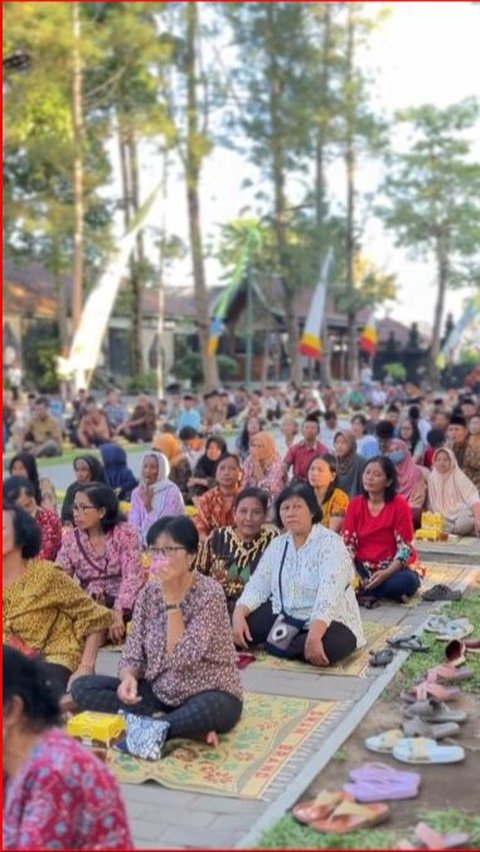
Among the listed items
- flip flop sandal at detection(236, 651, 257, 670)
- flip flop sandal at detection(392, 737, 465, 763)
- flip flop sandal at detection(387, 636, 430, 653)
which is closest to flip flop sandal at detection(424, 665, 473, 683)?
flip flop sandal at detection(387, 636, 430, 653)

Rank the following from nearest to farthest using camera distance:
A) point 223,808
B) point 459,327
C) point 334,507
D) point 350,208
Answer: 1. point 223,808
2. point 334,507
3. point 350,208
4. point 459,327

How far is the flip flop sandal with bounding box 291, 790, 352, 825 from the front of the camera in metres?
3.53

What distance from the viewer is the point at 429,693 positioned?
15.9 ft

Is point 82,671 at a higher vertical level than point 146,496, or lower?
lower

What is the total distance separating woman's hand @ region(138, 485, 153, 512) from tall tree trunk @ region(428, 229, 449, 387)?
31.4 m

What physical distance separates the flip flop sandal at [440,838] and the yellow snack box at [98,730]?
1.40 meters

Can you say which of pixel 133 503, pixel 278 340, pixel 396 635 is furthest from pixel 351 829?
pixel 278 340

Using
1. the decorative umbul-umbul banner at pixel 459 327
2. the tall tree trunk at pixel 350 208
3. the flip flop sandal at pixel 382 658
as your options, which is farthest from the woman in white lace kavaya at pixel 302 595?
the decorative umbul-umbul banner at pixel 459 327

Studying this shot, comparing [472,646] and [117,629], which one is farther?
[472,646]

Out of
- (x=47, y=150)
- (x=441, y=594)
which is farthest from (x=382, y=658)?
(x=47, y=150)

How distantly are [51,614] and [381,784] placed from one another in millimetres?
1781

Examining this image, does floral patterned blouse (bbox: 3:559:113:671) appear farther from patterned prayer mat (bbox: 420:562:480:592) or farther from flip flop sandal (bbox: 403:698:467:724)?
patterned prayer mat (bbox: 420:562:480:592)

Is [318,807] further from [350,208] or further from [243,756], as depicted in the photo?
[350,208]

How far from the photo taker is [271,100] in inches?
891
